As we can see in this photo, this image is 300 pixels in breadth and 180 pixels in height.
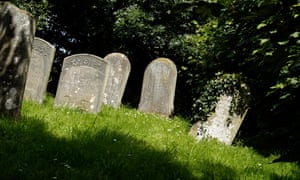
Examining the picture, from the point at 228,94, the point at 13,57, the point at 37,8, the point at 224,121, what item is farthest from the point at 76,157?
the point at 37,8

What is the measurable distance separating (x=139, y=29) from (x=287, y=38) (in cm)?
1176

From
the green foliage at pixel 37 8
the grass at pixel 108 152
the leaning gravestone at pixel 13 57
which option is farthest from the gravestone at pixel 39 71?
the green foliage at pixel 37 8

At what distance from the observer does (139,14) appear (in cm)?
1264

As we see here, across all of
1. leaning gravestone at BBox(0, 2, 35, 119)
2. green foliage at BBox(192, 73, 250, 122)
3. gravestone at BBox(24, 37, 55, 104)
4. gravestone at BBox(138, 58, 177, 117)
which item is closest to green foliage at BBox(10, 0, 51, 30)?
gravestone at BBox(138, 58, 177, 117)

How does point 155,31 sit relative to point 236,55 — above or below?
above

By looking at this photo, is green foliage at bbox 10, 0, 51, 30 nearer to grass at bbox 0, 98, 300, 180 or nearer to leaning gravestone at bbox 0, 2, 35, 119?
grass at bbox 0, 98, 300, 180

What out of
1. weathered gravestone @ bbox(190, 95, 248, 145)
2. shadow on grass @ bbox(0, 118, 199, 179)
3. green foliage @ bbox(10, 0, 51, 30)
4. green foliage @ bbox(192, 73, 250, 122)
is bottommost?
shadow on grass @ bbox(0, 118, 199, 179)

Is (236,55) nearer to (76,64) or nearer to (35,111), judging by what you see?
(76,64)

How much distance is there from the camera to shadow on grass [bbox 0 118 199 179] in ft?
13.4

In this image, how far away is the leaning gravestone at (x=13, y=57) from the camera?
579cm

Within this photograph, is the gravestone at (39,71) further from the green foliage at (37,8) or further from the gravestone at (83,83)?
the green foliage at (37,8)

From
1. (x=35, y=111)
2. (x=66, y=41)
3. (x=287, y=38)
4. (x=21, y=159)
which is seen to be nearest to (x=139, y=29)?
(x=66, y=41)

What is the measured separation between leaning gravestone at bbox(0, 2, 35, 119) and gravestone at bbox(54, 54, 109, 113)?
1844 mm

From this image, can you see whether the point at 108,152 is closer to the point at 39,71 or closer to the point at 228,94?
the point at 228,94
